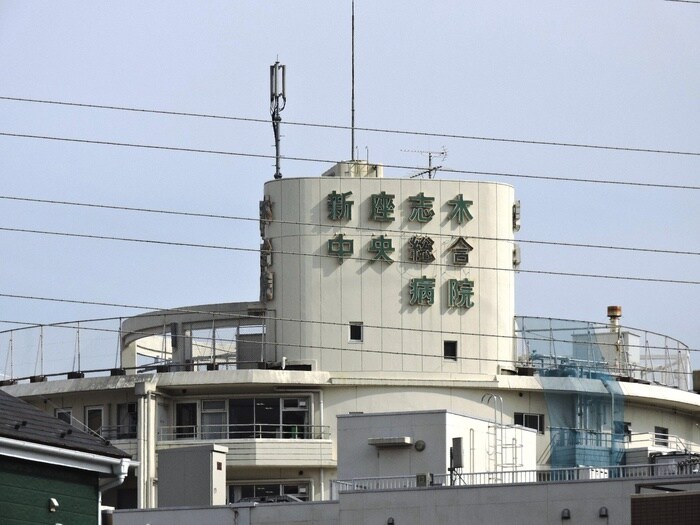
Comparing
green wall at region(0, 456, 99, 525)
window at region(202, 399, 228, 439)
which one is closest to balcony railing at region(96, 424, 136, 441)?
window at region(202, 399, 228, 439)

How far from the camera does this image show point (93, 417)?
7419 cm

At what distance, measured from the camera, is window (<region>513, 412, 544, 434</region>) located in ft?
236

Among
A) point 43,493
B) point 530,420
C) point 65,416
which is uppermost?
point 530,420

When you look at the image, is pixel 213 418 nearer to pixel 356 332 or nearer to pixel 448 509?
pixel 356 332

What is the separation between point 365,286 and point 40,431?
36667 mm

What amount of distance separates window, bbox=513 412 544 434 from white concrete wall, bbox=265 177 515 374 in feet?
8.13

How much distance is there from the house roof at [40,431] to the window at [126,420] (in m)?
36.8

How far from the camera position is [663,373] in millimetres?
75875

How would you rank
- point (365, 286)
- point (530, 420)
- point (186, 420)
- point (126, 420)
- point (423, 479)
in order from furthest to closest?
point (126, 420) → point (186, 420) → point (530, 420) → point (365, 286) → point (423, 479)

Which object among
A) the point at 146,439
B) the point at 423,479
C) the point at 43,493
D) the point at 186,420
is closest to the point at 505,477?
the point at 423,479

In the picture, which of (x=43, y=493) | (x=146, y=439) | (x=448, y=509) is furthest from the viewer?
(x=146, y=439)

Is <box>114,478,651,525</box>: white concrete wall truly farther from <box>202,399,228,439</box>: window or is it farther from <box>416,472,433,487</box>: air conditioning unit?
<box>202,399,228,439</box>: window

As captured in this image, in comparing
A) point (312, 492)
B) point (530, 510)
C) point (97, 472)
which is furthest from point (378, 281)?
point (97, 472)

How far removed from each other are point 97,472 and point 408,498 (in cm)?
2052
